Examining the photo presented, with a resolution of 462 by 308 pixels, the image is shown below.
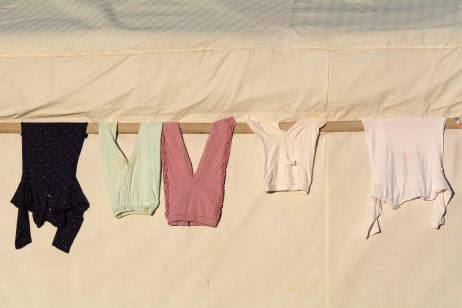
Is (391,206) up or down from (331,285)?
up

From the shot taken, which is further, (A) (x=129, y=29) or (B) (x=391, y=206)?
(A) (x=129, y=29)

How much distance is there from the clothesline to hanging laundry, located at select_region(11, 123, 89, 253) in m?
0.08

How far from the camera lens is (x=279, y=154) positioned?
4055 mm

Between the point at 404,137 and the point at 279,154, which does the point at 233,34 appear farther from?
the point at 404,137

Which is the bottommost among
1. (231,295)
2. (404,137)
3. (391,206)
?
(231,295)

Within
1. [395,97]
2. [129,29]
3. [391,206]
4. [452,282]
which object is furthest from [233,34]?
[452,282]

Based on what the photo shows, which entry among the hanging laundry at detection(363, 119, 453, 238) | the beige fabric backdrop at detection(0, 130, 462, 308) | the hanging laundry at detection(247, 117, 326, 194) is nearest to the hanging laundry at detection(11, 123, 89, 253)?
the beige fabric backdrop at detection(0, 130, 462, 308)

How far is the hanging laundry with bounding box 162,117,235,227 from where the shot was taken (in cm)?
409

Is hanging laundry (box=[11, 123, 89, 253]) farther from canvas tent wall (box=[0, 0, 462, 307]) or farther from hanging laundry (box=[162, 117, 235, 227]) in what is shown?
hanging laundry (box=[162, 117, 235, 227])

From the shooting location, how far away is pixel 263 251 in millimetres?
4090

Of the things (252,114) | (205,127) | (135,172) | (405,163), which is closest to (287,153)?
(252,114)

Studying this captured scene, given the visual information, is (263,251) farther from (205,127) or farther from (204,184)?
(205,127)

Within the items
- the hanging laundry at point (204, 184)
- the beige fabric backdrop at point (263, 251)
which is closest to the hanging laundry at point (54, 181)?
the beige fabric backdrop at point (263, 251)

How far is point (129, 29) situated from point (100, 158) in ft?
2.04
